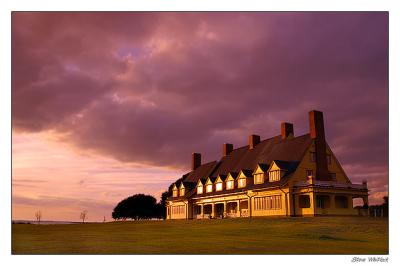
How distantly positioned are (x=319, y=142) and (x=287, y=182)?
6.18m

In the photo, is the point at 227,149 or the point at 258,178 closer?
the point at 258,178

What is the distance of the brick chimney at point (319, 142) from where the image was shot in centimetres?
5056

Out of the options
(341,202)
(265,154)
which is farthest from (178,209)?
(341,202)

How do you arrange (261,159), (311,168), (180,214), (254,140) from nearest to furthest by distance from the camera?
(311,168) < (261,159) < (254,140) < (180,214)

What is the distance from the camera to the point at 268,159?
2215 inches

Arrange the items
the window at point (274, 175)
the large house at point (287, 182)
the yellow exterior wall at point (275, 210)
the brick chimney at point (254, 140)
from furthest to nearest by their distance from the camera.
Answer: the brick chimney at point (254, 140) → the window at point (274, 175) → the large house at point (287, 182) → the yellow exterior wall at point (275, 210)

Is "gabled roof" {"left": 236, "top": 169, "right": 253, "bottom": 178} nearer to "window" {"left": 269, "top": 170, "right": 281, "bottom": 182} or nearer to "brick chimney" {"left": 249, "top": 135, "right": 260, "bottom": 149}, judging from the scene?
"window" {"left": 269, "top": 170, "right": 281, "bottom": 182}

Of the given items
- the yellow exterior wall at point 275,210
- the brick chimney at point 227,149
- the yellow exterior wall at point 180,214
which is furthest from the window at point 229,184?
the brick chimney at point 227,149

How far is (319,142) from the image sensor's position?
168 feet

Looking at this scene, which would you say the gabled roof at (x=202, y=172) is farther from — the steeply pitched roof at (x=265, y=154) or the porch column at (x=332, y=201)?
the porch column at (x=332, y=201)

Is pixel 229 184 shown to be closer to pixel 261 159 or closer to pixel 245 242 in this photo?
pixel 261 159
